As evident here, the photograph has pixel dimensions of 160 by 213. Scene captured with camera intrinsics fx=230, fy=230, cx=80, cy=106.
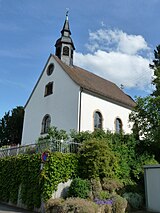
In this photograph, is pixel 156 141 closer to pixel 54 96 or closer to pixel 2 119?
pixel 54 96

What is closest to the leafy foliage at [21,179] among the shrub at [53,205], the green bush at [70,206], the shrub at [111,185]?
the shrub at [53,205]

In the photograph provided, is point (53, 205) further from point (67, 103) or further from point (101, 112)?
point (101, 112)

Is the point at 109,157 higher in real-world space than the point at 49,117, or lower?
lower

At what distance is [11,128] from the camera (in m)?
33.0

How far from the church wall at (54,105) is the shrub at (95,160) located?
730 centimetres

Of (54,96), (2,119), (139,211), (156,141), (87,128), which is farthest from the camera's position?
(2,119)

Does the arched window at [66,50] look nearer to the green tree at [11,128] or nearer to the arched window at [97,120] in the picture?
the arched window at [97,120]

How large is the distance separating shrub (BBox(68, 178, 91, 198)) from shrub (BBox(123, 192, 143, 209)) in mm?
2105

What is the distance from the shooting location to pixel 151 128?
15.2 metres

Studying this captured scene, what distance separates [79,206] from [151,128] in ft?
27.9

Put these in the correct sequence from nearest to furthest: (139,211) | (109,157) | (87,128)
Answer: (139,211), (109,157), (87,128)

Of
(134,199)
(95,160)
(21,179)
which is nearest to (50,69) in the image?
(21,179)

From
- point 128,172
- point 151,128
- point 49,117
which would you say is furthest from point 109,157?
point 49,117

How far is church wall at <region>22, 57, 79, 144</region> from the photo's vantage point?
785 inches
